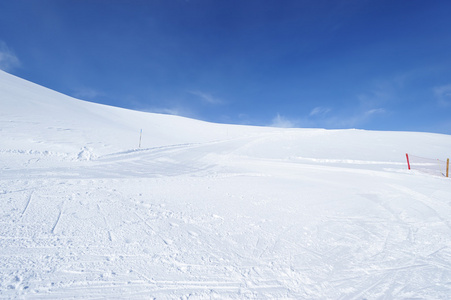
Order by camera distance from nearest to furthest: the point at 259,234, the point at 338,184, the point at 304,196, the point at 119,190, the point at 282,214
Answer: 1. the point at 259,234
2. the point at 282,214
3. the point at 119,190
4. the point at 304,196
5. the point at 338,184

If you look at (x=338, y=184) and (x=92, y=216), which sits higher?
(x=338, y=184)

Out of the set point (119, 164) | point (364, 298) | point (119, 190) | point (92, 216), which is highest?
point (119, 164)

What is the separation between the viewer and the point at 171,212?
3.79 metres

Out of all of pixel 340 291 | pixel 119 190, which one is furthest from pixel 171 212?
pixel 340 291

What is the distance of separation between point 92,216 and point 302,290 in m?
3.45

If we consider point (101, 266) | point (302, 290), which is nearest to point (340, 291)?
point (302, 290)

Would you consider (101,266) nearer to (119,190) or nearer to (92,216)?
(92,216)

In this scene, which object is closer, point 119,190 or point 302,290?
point 302,290

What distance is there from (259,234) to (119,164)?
7065 millimetres

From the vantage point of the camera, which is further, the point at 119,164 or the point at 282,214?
the point at 119,164

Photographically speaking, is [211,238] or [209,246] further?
[211,238]

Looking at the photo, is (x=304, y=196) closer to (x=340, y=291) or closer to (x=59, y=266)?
(x=340, y=291)

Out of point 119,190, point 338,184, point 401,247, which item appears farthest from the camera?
point 338,184

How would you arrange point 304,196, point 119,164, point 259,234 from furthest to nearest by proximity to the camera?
point 119,164, point 304,196, point 259,234
